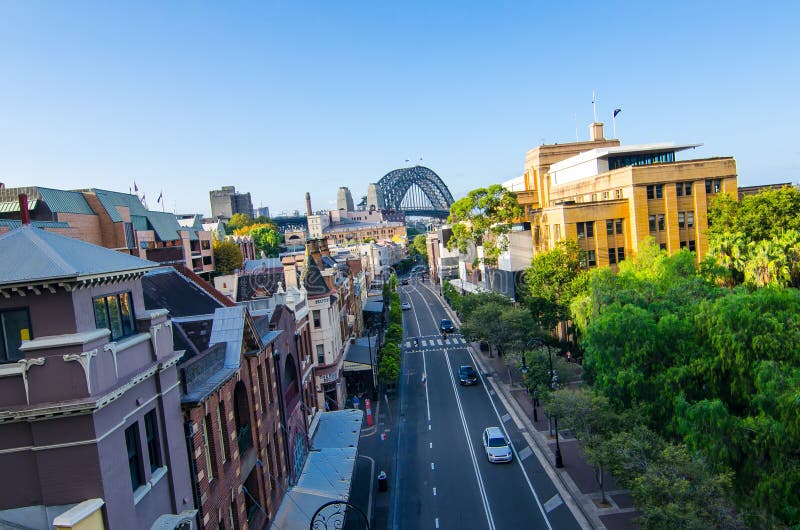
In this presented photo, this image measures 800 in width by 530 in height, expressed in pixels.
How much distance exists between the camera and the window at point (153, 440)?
14617 millimetres

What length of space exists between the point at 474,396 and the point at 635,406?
2546cm

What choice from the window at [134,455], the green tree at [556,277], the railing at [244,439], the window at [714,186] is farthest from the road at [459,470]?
the window at [714,186]

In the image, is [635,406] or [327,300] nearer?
[635,406]

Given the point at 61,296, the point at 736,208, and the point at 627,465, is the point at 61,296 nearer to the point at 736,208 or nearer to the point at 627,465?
the point at 627,465

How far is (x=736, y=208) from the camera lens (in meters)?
53.5

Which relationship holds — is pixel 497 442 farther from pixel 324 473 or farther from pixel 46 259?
pixel 46 259

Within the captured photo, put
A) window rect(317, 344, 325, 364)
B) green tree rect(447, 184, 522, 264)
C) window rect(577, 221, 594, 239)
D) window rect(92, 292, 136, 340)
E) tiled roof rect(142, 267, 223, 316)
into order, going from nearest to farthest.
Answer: window rect(92, 292, 136, 340)
tiled roof rect(142, 267, 223, 316)
window rect(317, 344, 325, 364)
window rect(577, 221, 594, 239)
green tree rect(447, 184, 522, 264)

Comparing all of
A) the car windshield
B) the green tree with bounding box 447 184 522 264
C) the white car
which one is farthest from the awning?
the green tree with bounding box 447 184 522 264

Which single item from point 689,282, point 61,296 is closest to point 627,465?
point 689,282

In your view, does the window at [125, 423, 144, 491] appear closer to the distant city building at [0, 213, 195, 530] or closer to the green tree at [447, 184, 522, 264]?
the distant city building at [0, 213, 195, 530]

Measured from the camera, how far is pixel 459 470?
36.2m

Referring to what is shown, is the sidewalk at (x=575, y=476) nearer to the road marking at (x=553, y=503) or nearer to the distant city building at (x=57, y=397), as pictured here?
the road marking at (x=553, y=503)

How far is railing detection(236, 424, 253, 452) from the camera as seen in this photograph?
834 inches

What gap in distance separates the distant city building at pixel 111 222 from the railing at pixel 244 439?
26.7 m
